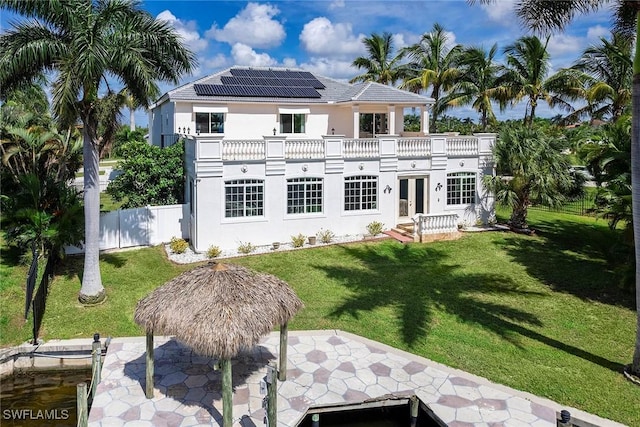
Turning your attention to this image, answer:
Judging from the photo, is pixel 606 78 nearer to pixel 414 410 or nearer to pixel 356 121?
pixel 356 121

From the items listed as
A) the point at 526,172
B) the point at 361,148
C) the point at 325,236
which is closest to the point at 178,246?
the point at 325,236

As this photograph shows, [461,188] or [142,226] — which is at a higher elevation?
[461,188]

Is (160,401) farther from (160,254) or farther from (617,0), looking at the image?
(617,0)

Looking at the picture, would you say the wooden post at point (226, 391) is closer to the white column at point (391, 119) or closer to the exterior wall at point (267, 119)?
the exterior wall at point (267, 119)

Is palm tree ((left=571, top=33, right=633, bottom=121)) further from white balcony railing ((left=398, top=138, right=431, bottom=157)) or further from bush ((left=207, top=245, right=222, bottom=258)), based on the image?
bush ((left=207, top=245, right=222, bottom=258))

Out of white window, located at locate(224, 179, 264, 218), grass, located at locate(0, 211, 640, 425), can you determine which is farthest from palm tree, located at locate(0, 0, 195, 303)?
white window, located at locate(224, 179, 264, 218)

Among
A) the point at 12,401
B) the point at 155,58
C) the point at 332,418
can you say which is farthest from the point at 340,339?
the point at 155,58
